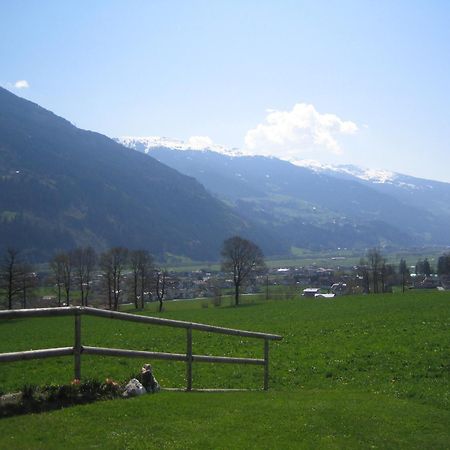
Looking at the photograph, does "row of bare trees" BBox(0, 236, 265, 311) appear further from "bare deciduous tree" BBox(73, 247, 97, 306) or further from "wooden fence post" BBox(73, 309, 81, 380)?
"wooden fence post" BBox(73, 309, 81, 380)

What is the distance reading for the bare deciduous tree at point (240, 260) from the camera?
3063 inches

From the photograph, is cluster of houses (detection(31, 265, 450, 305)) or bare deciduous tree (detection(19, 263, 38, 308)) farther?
cluster of houses (detection(31, 265, 450, 305))

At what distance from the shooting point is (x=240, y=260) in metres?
77.9

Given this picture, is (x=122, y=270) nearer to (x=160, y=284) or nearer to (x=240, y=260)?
(x=160, y=284)

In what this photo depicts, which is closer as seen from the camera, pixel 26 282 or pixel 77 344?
pixel 77 344

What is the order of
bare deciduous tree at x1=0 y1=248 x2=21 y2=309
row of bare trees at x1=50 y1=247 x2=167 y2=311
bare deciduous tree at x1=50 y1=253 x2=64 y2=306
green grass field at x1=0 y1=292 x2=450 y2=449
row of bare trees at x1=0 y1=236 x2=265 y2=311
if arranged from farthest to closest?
row of bare trees at x1=0 y1=236 x2=265 y2=311 < row of bare trees at x1=50 y1=247 x2=167 y2=311 < bare deciduous tree at x1=50 y1=253 x2=64 y2=306 < bare deciduous tree at x1=0 y1=248 x2=21 y2=309 < green grass field at x1=0 y1=292 x2=450 y2=449

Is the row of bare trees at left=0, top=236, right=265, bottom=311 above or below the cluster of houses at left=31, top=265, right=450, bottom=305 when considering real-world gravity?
above

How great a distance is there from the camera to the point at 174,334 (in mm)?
29906

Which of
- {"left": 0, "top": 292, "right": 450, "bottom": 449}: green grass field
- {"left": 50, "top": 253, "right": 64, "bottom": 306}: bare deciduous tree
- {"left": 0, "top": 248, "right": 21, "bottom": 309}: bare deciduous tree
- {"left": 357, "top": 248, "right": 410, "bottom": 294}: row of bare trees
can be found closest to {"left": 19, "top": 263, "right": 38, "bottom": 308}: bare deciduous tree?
{"left": 0, "top": 248, "right": 21, "bottom": 309}: bare deciduous tree

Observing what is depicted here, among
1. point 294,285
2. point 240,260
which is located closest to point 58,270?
point 240,260

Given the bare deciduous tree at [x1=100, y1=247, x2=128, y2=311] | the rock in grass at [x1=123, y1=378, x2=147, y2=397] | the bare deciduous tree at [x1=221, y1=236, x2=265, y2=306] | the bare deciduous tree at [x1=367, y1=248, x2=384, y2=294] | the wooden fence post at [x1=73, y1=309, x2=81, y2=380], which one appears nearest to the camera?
the wooden fence post at [x1=73, y1=309, x2=81, y2=380]

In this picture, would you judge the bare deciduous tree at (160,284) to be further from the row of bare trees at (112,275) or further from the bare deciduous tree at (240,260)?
the bare deciduous tree at (240,260)

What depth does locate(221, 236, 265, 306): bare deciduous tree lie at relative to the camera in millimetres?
77812

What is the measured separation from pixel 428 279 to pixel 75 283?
67.6 m
